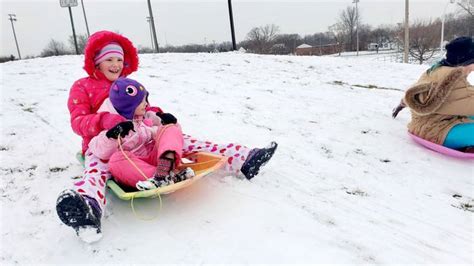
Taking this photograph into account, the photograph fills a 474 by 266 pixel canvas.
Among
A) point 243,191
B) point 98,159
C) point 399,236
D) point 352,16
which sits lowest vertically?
point 399,236

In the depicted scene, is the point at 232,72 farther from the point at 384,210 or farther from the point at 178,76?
the point at 384,210

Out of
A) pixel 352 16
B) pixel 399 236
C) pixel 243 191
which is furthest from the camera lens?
pixel 352 16

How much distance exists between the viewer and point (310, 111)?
5391 mm

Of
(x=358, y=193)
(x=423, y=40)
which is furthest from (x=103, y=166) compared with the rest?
(x=423, y=40)

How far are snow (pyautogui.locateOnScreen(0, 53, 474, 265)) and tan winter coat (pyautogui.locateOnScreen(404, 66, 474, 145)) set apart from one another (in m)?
0.30

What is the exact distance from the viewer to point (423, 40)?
127 ft

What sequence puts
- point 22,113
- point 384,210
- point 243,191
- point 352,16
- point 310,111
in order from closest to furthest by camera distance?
point 384,210 → point 243,191 → point 22,113 → point 310,111 → point 352,16

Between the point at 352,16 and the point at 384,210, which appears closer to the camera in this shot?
the point at 384,210

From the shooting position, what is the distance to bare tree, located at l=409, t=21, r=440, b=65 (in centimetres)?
3847

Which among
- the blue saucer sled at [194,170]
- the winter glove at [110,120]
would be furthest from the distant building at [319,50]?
the winter glove at [110,120]

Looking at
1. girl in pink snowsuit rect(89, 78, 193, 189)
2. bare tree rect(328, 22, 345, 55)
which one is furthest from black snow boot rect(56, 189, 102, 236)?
bare tree rect(328, 22, 345, 55)

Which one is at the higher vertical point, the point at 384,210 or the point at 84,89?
the point at 84,89

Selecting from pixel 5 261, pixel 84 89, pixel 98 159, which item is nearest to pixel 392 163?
pixel 98 159

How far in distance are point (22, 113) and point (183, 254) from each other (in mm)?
4058
